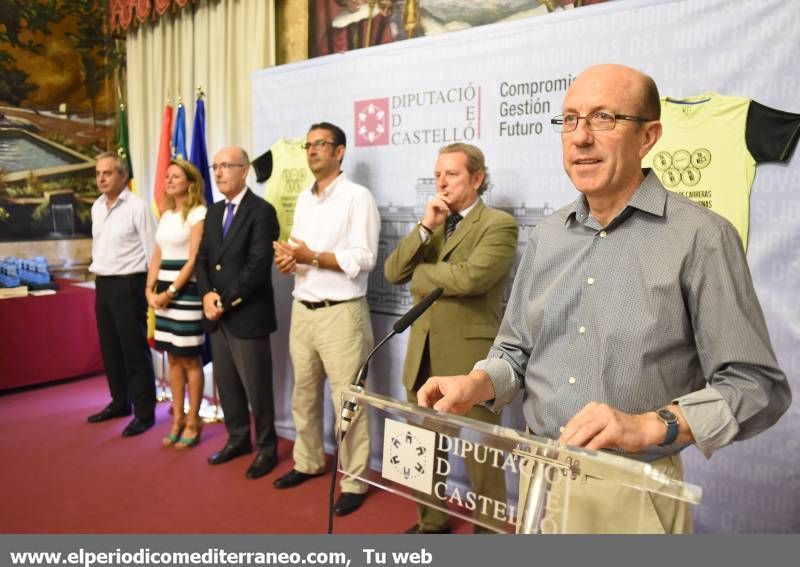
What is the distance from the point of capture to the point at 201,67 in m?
4.83

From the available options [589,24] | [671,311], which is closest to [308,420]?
[589,24]

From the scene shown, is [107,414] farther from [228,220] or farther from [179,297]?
[228,220]

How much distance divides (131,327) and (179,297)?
66cm

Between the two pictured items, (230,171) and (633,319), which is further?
(230,171)

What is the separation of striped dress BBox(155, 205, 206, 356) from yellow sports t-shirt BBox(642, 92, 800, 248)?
249 centimetres

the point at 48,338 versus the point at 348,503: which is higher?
the point at 48,338

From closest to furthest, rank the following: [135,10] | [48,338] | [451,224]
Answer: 1. [451,224]
2. [48,338]
3. [135,10]

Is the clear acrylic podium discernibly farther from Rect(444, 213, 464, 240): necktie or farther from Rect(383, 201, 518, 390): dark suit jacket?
Rect(444, 213, 464, 240): necktie

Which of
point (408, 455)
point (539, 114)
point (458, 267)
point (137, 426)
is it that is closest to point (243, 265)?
point (458, 267)

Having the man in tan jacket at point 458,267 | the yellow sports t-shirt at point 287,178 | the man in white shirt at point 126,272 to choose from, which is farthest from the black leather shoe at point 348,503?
the man in white shirt at point 126,272

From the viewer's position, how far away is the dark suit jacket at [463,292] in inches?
97.4

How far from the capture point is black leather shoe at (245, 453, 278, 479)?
11.1ft

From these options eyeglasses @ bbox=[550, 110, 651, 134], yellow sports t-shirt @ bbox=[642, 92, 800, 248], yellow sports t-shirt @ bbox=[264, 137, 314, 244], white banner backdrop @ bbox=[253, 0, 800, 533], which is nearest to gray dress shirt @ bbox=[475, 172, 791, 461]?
eyeglasses @ bbox=[550, 110, 651, 134]

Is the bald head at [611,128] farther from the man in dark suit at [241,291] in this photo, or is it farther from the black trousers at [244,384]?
the black trousers at [244,384]
